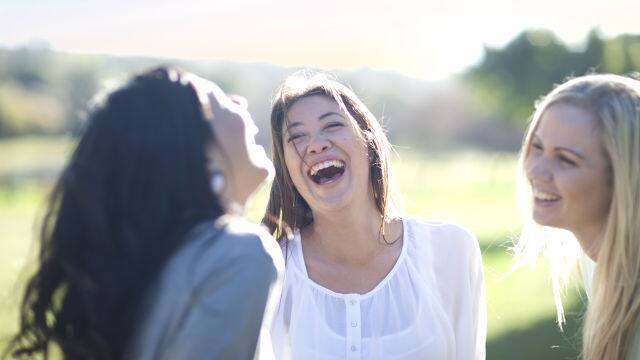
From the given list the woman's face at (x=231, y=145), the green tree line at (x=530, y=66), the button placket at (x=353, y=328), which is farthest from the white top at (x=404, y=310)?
the green tree line at (x=530, y=66)

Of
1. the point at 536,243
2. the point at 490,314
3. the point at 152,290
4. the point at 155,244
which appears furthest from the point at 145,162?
the point at 490,314

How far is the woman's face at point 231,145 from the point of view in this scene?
2064mm

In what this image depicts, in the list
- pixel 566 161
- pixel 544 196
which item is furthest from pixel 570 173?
pixel 544 196

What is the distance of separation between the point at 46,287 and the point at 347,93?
1.99 metres

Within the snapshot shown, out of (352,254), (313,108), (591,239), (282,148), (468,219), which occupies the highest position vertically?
(313,108)

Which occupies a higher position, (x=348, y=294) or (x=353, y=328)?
(x=348, y=294)

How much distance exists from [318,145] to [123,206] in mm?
1683

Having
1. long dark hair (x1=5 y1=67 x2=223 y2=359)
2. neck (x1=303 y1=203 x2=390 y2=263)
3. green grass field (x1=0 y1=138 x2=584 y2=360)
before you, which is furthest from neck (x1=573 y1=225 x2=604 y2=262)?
long dark hair (x1=5 y1=67 x2=223 y2=359)

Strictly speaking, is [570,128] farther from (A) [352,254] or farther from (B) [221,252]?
(B) [221,252]

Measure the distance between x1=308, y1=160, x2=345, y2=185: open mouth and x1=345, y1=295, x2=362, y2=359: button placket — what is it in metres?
0.58

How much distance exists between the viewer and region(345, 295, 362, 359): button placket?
10.7 feet

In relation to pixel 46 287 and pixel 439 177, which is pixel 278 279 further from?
pixel 439 177

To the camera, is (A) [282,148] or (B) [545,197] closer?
(B) [545,197]

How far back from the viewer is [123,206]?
1.92 meters
